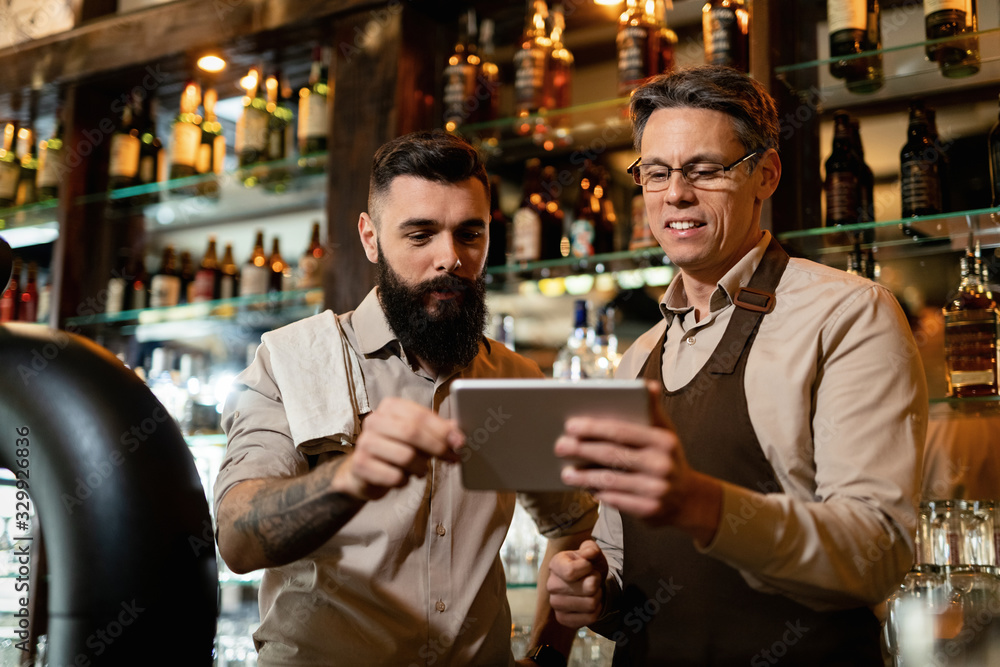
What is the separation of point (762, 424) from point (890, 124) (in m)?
1.30

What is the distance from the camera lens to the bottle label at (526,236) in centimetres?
258

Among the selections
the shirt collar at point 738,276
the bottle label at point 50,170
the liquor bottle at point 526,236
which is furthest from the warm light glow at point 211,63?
the shirt collar at point 738,276

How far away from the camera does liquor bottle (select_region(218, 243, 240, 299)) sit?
3.28 meters

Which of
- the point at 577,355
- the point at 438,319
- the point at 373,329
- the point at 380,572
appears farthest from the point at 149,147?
the point at 380,572

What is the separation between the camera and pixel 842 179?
210cm

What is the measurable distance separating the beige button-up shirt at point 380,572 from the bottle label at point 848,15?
134 centimetres

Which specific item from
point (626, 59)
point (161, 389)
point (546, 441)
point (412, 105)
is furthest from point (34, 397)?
point (161, 389)

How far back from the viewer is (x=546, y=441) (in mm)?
1058

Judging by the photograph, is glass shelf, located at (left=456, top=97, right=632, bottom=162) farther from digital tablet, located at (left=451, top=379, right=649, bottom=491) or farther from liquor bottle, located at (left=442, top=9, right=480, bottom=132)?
digital tablet, located at (left=451, top=379, right=649, bottom=491)

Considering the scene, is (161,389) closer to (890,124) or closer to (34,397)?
(34,397)

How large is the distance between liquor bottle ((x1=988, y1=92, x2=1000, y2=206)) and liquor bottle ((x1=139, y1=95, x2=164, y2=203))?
104 inches

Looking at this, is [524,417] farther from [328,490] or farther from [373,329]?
[373,329]

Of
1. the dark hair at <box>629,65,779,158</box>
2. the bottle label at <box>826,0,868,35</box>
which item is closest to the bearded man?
the dark hair at <box>629,65,779,158</box>

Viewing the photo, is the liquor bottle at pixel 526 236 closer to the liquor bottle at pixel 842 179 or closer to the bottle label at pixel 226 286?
the liquor bottle at pixel 842 179
